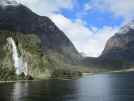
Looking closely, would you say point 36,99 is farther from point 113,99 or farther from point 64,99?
point 113,99

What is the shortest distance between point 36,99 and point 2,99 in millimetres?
13551

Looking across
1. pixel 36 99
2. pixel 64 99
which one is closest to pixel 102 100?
pixel 64 99

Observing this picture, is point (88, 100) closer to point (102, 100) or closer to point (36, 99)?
point (102, 100)

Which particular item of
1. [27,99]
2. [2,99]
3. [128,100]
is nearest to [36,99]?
[27,99]

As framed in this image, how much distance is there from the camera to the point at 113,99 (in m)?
158

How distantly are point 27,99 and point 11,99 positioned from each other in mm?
6495

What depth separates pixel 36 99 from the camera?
158625 millimetres

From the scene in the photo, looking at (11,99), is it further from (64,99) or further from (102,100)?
(102,100)

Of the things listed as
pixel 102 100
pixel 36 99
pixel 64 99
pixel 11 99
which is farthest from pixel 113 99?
pixel 11 99

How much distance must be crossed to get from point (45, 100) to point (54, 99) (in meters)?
5.82

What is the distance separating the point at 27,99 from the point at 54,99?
434 inches

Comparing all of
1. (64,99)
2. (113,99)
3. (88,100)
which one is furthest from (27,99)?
(113,99)

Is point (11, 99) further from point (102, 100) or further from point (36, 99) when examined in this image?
point (102, 100)

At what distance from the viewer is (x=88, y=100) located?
6152 inches
